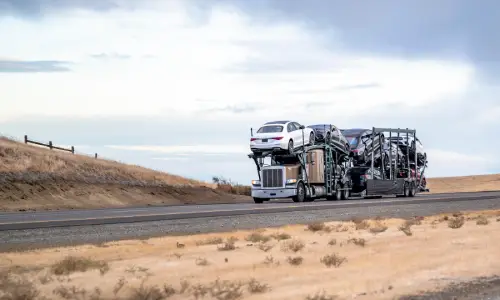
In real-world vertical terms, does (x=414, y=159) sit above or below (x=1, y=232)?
above

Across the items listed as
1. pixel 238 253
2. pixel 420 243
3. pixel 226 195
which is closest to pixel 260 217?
pixel 420 243

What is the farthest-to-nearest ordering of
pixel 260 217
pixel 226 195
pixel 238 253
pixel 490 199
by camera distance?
pixel 226 195 < pixel 490 199 < pixel 260 217 < pixel 238 253

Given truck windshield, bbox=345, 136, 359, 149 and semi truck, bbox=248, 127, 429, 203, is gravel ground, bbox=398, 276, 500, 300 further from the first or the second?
truck windshield, bbox=345, 136, 359, 149

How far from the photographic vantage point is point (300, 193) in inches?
1796

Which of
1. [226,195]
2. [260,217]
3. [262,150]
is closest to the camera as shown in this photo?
[260,217]

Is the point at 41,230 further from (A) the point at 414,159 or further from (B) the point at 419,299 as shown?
(A) the point at 414,159

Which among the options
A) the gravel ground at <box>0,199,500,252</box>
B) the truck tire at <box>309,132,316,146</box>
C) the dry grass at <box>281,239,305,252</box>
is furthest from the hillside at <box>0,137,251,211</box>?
the dry grass at <box>281,239,305,252</box>

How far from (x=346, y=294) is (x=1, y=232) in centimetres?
1482

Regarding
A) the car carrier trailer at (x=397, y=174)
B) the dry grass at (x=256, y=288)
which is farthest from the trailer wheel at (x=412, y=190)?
the dry grass at (x=256, y=288)

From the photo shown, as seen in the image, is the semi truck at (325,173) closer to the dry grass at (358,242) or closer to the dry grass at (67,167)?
the dry grass at (67,167)

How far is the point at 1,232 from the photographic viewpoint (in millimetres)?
24344

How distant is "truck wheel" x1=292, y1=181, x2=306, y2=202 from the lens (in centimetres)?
4538

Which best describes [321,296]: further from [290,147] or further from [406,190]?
[406,190]

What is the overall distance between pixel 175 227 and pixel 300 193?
64.3 feet
